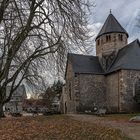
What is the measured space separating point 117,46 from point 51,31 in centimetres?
2520

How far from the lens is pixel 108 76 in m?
39.8

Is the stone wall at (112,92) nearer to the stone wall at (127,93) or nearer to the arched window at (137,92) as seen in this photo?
the stone wall at (127,93)

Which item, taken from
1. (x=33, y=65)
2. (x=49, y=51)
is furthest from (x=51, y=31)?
(x=33, y=65)

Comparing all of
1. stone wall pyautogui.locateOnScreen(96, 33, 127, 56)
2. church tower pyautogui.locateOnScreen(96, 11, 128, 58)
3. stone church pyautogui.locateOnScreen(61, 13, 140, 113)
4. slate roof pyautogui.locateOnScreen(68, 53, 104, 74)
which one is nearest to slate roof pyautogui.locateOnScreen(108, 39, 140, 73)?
stone church pyautogui.locateOnScreen(61, 13, 140, 113)

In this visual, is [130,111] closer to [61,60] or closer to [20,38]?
[61,60]

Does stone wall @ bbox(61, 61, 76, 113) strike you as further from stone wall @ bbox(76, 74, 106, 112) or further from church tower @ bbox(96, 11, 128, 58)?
church tower @ bbox(96, 11, 128, 58)

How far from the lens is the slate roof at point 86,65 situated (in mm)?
Answer: 40000

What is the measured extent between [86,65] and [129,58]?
697 cm

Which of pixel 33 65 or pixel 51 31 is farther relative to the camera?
pixel 33 65

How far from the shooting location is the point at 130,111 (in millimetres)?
35469

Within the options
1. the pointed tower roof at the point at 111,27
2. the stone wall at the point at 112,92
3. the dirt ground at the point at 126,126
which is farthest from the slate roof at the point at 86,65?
the dirt ground at the point at 126,126

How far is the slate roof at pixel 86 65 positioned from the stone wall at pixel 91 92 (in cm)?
77

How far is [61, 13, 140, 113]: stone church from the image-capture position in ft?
118

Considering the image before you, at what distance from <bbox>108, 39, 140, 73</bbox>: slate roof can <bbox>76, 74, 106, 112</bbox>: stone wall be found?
99.7 inches
